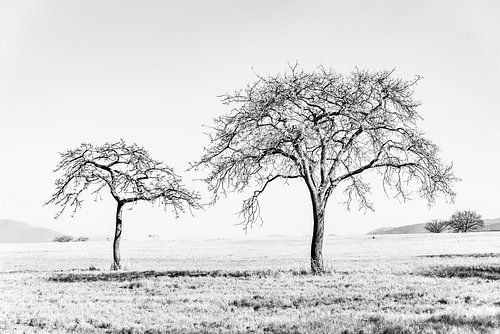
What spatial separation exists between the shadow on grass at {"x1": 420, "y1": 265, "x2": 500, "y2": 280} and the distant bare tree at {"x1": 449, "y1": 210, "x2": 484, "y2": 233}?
108321mm

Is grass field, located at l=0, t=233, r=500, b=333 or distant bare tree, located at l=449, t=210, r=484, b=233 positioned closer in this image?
grass field, located at l=0, t=233, r=500, b=333

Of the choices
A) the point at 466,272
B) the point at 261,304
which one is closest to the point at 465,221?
the point at 466,272

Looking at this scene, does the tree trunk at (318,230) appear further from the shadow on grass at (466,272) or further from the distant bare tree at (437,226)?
the distant bare tree at (437,226)

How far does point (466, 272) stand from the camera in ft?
73.2

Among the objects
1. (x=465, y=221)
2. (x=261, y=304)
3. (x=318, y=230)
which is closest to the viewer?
(x=261, y=304)

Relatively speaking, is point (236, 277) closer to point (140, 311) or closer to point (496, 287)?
point (140, 311)

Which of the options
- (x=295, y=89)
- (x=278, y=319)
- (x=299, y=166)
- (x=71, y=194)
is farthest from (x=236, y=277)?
(x=71, y=194)

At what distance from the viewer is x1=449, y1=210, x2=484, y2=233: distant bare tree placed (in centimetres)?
12444

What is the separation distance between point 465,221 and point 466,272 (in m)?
111

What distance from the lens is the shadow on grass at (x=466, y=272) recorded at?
822 inches

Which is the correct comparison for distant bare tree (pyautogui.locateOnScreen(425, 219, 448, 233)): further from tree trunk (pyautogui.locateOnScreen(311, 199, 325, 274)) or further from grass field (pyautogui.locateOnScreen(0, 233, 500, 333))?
grass field (pyautogui.locateOnScreen(0, 233, 500, 333))

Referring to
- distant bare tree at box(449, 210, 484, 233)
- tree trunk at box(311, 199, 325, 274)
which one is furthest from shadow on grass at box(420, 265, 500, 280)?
distant bare tree at box(449, 210, 484, 233)

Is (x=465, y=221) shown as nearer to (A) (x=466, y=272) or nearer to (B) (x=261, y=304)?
(A) (x=466, y=272)

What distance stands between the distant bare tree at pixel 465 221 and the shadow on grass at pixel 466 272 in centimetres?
Result: 10832
